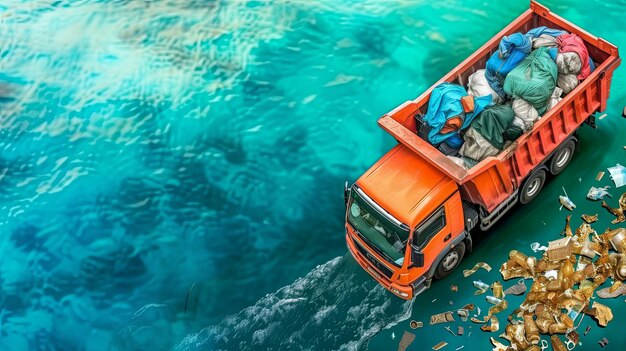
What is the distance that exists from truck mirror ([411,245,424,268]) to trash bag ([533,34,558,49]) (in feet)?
14.6

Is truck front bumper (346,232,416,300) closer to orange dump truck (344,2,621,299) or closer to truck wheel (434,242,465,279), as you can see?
orange dump truck (344,2,621,299)

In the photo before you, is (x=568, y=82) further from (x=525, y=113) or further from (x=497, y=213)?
(x=497, y=213)

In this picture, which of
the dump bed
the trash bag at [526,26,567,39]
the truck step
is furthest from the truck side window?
the trash bag at [526,26,567,39]

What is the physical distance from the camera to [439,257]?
11602mm

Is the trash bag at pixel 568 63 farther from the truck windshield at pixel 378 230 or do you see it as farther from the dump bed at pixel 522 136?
the truck windshield at pixel 378 230

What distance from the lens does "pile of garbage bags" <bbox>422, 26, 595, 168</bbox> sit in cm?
1172

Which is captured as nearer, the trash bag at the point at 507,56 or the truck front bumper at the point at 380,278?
the truck front bumper at the point at 380,278

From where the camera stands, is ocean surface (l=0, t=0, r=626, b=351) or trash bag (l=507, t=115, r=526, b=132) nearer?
trash bag (l=507, t=115, r=526, b=132)

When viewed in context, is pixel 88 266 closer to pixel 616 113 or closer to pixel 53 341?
pixel 53 341

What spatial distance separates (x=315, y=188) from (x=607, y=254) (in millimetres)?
5411

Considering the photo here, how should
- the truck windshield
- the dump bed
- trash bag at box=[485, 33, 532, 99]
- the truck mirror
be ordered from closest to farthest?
the truck mirror
the truck windshield
the dump bed
trash bag at box=[485, 33, 532, 99]

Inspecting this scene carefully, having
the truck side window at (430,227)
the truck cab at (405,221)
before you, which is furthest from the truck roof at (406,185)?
the truck side window at (430,227)

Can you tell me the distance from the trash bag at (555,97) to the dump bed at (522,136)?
5.6 inches

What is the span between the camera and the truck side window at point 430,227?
1104 centimetres
